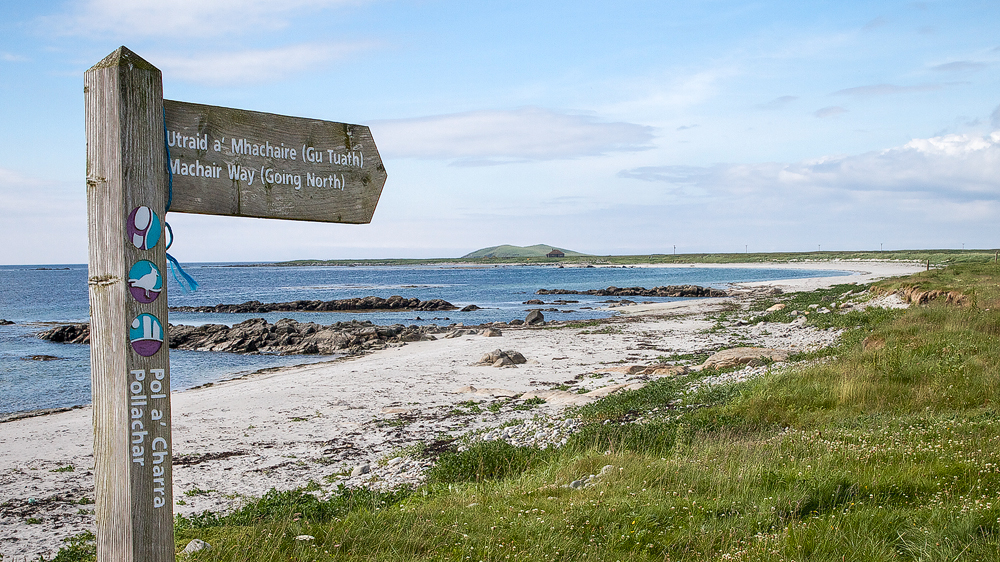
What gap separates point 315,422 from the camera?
527 inches

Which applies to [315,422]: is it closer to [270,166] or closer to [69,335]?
[270,166]

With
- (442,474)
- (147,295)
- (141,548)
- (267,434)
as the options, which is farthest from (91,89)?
(267,434)

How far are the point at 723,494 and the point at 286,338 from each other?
2722 cm

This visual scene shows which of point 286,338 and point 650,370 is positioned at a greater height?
point 650,370

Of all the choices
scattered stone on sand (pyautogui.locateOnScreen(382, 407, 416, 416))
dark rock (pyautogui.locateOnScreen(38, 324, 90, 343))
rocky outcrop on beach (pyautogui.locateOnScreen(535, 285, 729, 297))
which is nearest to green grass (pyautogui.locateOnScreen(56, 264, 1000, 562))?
scattered stone on sand (pyautogui.locateOnScreen(382, 407, 416, 416))

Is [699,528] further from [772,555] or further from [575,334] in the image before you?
[575,334]

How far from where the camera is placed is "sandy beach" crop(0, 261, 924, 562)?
889cm

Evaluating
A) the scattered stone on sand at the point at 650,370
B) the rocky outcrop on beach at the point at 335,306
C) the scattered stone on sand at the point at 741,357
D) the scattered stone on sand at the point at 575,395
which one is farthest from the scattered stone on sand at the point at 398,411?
the rocky outcrop on beach at the point at 335,306

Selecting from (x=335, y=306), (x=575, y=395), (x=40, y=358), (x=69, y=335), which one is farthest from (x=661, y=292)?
(x=40, y=358)

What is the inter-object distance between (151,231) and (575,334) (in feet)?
89.2

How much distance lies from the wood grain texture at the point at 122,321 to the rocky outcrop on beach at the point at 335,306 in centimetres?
4775

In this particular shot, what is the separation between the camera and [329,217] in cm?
352

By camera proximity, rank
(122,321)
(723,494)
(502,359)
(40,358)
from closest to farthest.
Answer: (122,321), (723,494), (502,359), (40,358)

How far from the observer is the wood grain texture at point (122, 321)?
282 cm
